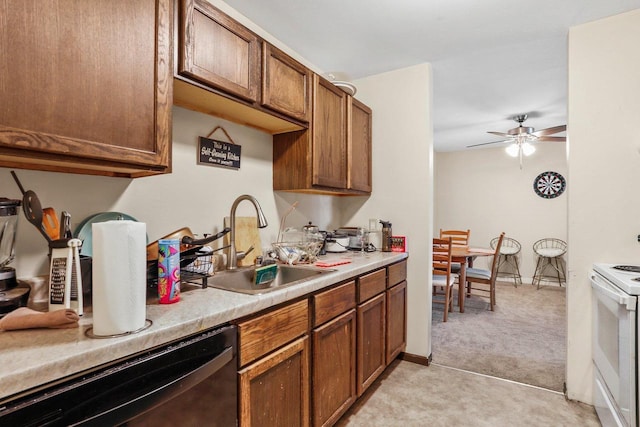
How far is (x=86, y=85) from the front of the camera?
1025mm

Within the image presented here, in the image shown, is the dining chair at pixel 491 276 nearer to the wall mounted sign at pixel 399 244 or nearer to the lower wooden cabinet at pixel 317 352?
the wall mounted sign at pixel 399 244

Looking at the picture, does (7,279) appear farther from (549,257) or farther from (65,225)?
(549,257)

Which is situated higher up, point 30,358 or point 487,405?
point 30,358

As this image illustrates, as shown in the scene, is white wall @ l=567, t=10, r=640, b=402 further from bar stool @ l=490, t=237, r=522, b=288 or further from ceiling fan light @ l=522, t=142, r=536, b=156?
bar stool @ l=490, t=237, r=522, b=288

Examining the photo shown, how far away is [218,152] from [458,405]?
218 cm

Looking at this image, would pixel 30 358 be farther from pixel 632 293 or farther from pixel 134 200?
pixel 632 293

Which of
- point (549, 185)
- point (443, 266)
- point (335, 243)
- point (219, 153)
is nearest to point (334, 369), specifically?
point (335, 243)

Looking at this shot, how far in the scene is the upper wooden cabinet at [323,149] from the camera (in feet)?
7.04

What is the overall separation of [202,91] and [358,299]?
56.0 inches

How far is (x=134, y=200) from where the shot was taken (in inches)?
57.9

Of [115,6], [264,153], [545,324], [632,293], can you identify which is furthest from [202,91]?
[545,324]

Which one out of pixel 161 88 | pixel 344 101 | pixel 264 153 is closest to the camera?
pixel 161 88

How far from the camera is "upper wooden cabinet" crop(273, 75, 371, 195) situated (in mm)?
2145

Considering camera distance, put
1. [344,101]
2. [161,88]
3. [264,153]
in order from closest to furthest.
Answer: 1. [161,88]
2. [264,153]
3. [344,101]
